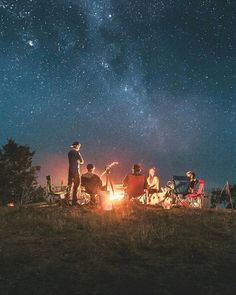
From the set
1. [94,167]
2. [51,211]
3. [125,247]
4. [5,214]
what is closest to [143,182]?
[94,167]

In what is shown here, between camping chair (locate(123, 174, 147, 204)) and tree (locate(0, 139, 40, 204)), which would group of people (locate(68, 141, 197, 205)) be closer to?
camping chair (locate(123, 174, 147, 204))

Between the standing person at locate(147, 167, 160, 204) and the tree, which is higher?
the tree

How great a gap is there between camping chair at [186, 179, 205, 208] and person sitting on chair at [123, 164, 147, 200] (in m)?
1.91

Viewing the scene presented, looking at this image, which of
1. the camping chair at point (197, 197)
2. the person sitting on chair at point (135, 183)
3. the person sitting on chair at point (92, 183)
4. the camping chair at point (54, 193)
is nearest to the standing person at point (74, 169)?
the person sitting on chair at point (92, 183)

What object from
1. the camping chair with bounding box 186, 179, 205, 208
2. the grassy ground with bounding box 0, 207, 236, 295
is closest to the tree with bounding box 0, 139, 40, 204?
Answer: the camping chair with bounding box 186, 179, 205, 208

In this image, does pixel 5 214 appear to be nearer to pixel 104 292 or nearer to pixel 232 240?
pixel 232 240

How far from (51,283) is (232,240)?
3.92 metres

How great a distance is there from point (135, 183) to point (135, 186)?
9cm

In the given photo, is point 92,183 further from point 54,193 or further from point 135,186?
point 135,186

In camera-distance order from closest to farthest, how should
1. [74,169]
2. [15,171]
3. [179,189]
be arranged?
[74,169]
[179,189]
[15,171]

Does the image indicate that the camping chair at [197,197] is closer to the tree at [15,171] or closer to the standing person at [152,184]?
the standing person at [152,184]

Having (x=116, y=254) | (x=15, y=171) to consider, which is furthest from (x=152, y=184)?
(x=15, y=171)

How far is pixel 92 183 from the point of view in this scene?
13.1m

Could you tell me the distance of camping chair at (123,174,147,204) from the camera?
1375 centimetres
